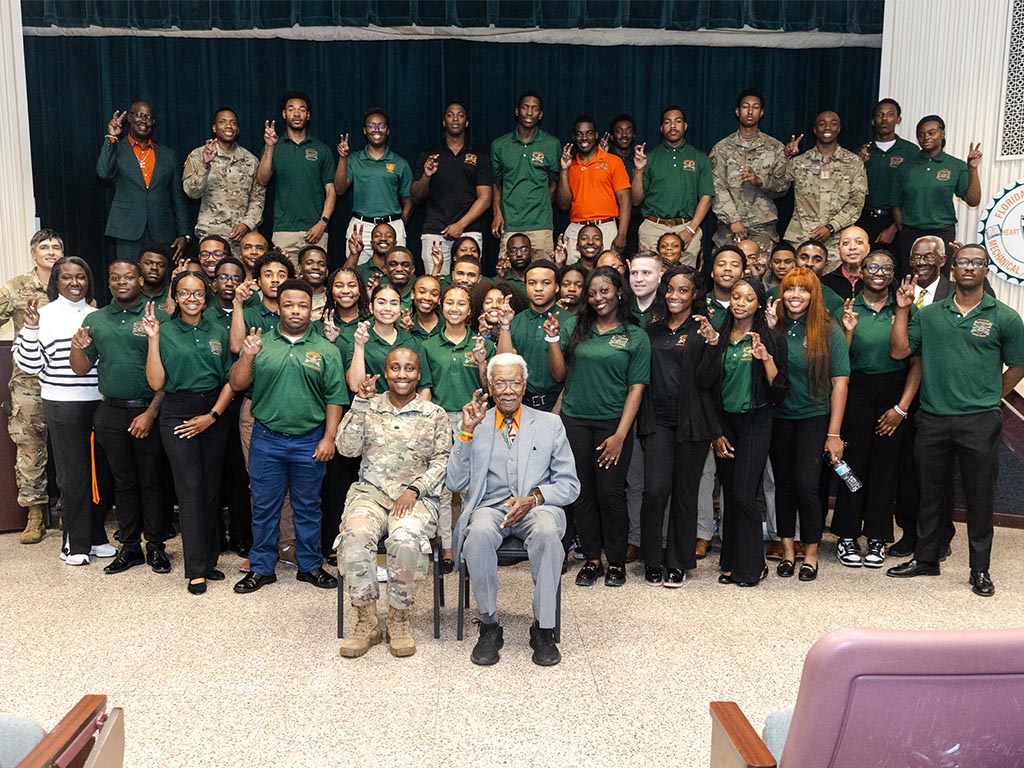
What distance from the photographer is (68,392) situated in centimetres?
525

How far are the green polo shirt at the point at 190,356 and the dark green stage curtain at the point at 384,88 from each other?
336cm

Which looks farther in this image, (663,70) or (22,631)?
(663,70)

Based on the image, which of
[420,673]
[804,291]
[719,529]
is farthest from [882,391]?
[420,673]

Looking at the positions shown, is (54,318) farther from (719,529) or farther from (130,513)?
(719,529)

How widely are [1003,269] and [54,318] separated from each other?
6.11m

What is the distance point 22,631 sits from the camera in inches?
173

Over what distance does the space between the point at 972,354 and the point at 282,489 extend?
3.51 m

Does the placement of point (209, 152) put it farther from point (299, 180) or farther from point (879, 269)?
point (879, 269)

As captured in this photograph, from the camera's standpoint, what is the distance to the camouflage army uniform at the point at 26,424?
584 centimetres

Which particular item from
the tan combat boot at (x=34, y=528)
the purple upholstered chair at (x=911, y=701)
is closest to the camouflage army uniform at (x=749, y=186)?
the tan combat boot at (x=34, y=528)

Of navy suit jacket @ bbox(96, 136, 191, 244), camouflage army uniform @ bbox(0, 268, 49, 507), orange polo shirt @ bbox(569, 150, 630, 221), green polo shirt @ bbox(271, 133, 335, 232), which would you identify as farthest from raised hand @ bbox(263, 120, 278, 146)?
orange polo shirt @ bbox(569, 150, 630, 221)

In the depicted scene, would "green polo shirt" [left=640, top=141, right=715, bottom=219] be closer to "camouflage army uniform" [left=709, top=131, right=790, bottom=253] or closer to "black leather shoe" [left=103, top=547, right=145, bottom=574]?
"camouflage army uniform" [left=709, top=131, right=790, bottom=253]

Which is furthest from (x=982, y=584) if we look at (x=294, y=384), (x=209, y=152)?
(x=209, y=152)

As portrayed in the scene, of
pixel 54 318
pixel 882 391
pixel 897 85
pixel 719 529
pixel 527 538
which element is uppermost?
pixel 897 85
